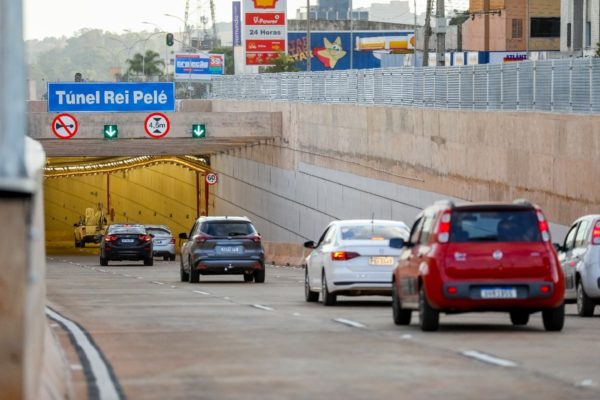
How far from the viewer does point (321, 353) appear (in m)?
17.8

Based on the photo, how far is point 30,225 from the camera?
438 inches

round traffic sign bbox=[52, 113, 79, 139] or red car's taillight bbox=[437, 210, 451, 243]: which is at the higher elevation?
red car's taillight bbox=[437, 210, 451, 243]

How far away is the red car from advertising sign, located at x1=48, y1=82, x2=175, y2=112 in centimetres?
5388

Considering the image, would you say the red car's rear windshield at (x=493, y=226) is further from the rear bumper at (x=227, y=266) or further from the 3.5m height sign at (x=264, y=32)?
the 3.5m height sign at (x=264, y=32)

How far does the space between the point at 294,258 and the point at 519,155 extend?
683 inches

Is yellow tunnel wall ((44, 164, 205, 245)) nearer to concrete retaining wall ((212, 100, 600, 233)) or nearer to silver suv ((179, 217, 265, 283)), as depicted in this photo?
concrete retaining wall ((212, 100, 600, 233))

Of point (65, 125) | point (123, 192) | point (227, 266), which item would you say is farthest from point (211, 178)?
point (227, 266)

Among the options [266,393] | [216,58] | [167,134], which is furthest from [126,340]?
[216,58]

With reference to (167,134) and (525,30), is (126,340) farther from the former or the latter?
(525,30)

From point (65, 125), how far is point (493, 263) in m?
52.0

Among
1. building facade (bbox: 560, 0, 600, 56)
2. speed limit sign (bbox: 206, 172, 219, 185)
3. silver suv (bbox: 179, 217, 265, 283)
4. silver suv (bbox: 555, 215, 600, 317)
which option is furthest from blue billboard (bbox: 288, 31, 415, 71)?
silver suv (bbox: 555, 215, 600, 317)

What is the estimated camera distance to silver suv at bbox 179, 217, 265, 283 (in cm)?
4091

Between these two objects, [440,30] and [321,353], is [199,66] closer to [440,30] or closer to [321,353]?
[440,30]

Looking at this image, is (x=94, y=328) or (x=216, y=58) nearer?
(x=94, y=328)
